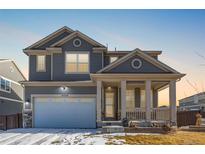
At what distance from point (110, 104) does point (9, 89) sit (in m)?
8.49

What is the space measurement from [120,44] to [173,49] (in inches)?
130

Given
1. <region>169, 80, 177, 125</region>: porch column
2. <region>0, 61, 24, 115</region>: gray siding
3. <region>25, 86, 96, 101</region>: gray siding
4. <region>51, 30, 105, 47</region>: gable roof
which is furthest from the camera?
<region>0, 61, 24, 115</region>: gray siding

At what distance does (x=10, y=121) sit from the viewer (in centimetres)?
2259

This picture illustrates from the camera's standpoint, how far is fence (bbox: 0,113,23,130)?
70.8ft

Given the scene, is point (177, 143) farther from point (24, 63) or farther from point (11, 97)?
point (11, 97)

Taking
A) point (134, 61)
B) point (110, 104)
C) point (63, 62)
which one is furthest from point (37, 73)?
point (134, 61)

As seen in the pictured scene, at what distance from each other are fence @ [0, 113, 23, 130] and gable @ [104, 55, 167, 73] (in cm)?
674

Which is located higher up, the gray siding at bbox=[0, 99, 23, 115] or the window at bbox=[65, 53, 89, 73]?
the window at bbox=[65, 53, 89, 73]

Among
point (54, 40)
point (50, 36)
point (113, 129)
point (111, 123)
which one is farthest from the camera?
point (54, 40)

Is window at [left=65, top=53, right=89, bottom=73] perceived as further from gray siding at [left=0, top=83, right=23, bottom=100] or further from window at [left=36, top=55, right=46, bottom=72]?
gray siding at [left=0, top=83, right=23, bottom=100]

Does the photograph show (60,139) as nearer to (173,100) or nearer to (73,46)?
(173,100)

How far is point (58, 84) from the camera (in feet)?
72.4

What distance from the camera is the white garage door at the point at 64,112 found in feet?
71.6

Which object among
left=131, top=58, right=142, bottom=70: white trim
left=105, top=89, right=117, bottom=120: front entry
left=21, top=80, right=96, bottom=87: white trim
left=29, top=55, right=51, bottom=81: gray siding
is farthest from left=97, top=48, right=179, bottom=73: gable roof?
left=29, top=55, right=51, bottom=81: gray siding
